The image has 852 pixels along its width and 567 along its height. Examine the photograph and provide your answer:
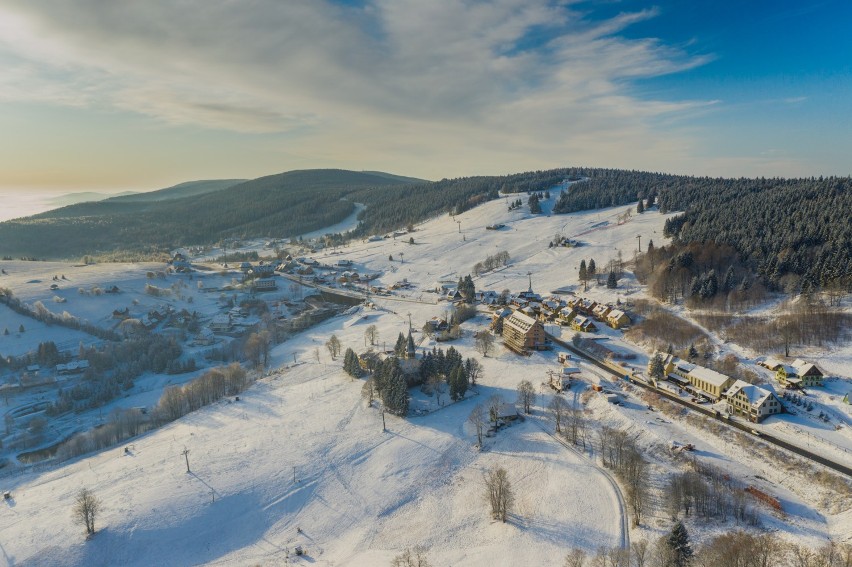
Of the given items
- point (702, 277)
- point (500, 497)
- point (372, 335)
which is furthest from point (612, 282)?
point (500, 497)

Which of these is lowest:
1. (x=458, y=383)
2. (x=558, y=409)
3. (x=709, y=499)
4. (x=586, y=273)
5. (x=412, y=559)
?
(x=412, y=559)

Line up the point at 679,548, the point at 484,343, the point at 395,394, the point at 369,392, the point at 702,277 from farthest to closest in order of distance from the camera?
the point at 702,277 < the point at 484,343 < the point at 369,392 < the point at 395,394 < the point at 679,548

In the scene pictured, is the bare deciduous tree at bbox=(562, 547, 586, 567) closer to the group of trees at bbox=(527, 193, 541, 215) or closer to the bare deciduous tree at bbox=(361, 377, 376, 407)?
the bare deciduous tree at bbox=(361, 377, 376, 407)

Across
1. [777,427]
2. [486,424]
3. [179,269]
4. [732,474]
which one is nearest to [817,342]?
[777,427]

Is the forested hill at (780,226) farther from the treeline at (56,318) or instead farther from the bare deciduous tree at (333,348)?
the treeline at (56,318)

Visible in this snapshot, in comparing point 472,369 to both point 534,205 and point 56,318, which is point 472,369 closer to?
point 56,318

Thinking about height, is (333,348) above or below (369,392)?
above

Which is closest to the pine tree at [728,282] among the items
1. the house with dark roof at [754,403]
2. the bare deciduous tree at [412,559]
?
the house with dark roof at [754,403]

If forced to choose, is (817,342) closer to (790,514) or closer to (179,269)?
(790,514)
